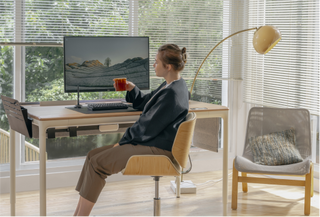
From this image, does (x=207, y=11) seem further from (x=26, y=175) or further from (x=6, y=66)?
(x=26, y=175)

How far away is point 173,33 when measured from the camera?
3.58 metres

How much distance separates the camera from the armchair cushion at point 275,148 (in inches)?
115

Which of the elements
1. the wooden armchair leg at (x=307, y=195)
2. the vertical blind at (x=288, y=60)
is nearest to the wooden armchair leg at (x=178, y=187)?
the wooden armchair leg at (x=307, y=195)

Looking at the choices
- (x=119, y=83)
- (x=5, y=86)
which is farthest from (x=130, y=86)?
(x=5, y=86)

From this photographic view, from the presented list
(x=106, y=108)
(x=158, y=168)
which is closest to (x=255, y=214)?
(x=158, y=168)

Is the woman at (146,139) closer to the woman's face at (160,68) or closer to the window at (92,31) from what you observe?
the woman's face at (160,68)

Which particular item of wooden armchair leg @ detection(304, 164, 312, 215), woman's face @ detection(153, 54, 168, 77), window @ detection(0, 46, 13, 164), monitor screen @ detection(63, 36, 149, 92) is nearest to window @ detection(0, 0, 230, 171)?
window @ detection(0, 46, 13, 164)

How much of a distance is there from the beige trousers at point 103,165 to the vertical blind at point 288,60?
160cm

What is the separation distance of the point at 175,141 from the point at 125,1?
1789 mm

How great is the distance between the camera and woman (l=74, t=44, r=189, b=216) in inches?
84.2

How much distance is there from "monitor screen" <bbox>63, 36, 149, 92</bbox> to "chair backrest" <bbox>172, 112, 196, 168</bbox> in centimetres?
78

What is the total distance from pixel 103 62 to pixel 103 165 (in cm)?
83

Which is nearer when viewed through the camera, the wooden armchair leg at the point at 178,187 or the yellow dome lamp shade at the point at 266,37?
the yellow dome lamp shade at the point at 266,37

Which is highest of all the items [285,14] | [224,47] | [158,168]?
[285,14]
